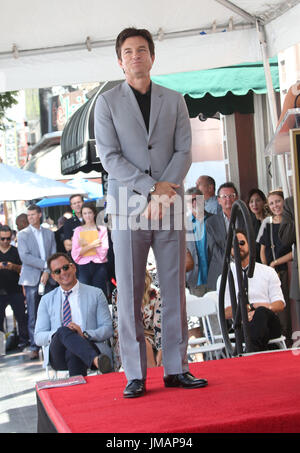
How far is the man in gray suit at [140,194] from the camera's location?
3.97 m

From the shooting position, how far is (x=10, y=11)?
6.16m

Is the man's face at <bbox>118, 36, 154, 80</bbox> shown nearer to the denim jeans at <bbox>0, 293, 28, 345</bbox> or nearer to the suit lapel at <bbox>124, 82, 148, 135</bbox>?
the suit lapel at <bbox>124, 82, 148, 135</bbox>

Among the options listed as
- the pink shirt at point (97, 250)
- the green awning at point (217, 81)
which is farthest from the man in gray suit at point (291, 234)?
the pink shirt at point (97, 250)

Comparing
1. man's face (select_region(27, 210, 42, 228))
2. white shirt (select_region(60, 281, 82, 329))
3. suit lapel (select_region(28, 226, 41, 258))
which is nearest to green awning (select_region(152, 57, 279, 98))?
white shirt (select_region(60, 281, 82, 329))

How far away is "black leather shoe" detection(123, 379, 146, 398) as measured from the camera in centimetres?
395

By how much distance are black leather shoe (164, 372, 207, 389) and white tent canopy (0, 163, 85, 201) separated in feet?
24.7

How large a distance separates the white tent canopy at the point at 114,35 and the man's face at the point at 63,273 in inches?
68.1

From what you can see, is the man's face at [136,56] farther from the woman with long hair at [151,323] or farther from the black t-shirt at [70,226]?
the black t-shirt at [70,226]

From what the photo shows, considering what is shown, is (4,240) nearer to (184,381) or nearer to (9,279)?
(9,279)

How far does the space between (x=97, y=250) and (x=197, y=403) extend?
623cm

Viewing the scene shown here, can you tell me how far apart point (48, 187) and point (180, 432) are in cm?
925

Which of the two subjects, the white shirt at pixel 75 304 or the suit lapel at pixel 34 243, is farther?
the suit lapel at pixel 34 243

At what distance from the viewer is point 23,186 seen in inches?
461
